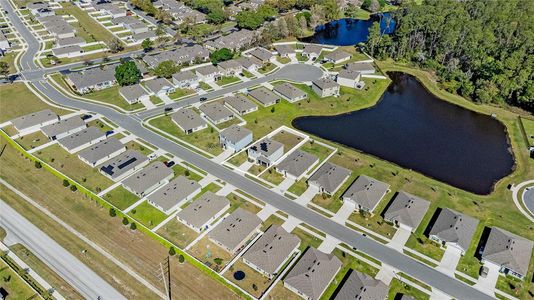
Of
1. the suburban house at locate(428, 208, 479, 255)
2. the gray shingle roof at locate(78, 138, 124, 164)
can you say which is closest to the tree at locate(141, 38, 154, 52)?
the gray shingle roof at locate(78, 138, 124, 164)

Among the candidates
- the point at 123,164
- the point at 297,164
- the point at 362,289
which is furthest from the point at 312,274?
the point at 123,164

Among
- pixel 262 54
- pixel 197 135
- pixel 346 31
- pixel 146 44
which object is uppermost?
pixel 146 44

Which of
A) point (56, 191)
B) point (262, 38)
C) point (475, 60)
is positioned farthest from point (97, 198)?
point (475, 60)

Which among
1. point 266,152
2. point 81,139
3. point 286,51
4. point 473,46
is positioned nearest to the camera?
point 266,152

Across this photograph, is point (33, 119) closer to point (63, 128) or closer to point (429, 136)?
point (63, 128)

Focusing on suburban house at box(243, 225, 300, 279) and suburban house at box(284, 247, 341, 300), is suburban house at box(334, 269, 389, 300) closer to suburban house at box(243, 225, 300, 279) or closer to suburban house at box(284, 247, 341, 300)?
suburban house at box(284, 247, 341, 300)
